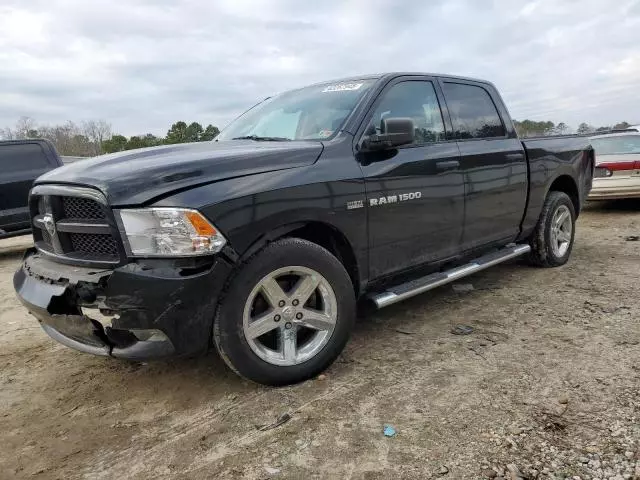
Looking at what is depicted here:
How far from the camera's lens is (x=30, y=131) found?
4069 cm

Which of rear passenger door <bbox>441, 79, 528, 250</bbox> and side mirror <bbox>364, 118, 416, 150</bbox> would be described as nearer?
side mirror <bbox>364, 118, 416, 150</bbox>

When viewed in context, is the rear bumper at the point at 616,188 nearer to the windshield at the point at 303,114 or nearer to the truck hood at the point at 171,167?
the windshield at the point at 303,114

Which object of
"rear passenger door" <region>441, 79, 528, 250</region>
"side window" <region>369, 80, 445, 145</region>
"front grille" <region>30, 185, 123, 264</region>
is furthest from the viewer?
"rear passenger door" <region>441, 79, 528, 250</region>

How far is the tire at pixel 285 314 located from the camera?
2699mm

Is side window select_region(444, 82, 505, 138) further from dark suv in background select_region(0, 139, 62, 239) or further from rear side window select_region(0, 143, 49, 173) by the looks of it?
rear side window select_region(0, 143, 49, 173)

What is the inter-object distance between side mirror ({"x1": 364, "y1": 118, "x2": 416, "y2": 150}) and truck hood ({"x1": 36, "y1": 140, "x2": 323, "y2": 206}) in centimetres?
37

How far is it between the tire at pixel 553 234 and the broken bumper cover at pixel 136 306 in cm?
380

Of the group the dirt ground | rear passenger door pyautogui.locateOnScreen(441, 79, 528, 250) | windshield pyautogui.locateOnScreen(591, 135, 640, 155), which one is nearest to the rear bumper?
windshield pyautogui.locateOnScreen(591, 135, 640, 155)

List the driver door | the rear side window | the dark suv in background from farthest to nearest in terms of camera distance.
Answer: the rear side window < the dark suv in background < the driver door

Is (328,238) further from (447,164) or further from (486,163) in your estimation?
(486,163)

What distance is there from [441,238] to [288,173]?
149 cm

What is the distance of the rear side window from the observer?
7898 mm

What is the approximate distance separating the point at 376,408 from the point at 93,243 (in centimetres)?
176

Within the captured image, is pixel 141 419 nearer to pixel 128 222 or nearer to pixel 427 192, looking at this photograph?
pixel 128 222
